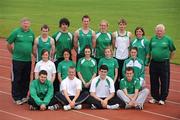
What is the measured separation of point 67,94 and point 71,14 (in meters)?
19.2

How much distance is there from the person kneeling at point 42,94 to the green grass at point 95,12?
906 cm

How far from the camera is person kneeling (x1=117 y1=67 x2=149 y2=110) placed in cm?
1147

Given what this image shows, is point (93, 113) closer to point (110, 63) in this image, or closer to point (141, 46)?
point (110, 63)

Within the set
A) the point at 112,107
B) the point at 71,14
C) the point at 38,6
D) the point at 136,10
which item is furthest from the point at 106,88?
the point at 38,6

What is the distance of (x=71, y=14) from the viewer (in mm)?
30359

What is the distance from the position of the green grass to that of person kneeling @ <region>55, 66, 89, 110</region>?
341 inches

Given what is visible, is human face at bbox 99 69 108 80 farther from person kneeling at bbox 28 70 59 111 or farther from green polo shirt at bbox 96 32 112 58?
person kneeling at bbox 28 70 59 111

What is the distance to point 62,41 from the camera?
11938mm

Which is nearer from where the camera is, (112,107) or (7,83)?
(112,107)

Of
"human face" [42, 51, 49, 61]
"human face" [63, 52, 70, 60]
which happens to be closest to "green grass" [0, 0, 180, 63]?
"human face" [63, 52, 70, 60]

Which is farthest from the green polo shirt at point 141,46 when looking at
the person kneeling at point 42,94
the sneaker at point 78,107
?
the person kneeling at point 42,94

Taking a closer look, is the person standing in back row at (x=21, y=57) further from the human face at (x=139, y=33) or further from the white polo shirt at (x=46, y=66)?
the human face at (x=139, y=33)

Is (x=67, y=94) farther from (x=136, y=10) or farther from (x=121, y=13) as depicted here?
(x=136, y=10)

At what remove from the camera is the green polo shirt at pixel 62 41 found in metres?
→ 11.9
